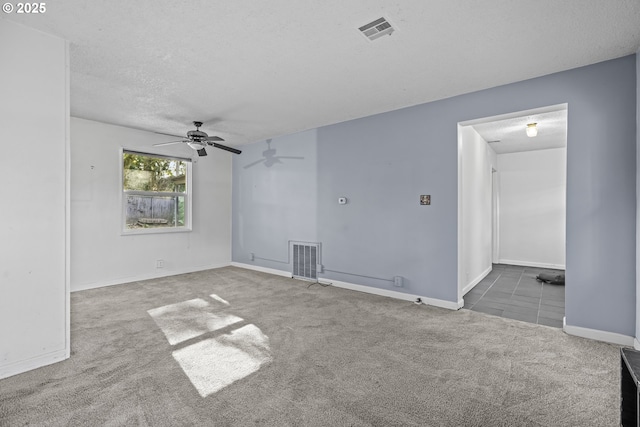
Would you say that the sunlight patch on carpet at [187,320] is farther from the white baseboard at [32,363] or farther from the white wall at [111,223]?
the white wall at [111,223]

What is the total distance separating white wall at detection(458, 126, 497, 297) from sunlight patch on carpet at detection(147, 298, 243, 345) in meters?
2.85

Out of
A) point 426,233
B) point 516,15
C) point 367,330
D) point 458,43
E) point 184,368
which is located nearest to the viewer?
point 516,15

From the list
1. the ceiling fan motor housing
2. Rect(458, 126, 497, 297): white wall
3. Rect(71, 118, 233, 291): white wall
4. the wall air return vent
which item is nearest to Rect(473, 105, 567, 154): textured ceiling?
Rect(458, 126, 497, 297): white wall

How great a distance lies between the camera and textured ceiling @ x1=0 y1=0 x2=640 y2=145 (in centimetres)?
203

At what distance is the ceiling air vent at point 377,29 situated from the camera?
217 cm

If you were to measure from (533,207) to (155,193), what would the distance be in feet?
25.3

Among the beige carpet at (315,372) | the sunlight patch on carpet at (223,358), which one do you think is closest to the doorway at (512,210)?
the beige carpet at (315,372)

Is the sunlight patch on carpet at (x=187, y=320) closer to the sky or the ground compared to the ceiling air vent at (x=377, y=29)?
closer to the ground

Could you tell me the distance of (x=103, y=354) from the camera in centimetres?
244

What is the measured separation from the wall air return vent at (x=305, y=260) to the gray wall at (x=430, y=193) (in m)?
0.16

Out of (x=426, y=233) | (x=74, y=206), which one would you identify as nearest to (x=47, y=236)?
(x=74, y=206)

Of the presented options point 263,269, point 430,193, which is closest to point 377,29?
point 430,193

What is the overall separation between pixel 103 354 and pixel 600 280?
4.44 meters

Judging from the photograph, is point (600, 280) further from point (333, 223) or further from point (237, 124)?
point (237, 124)
